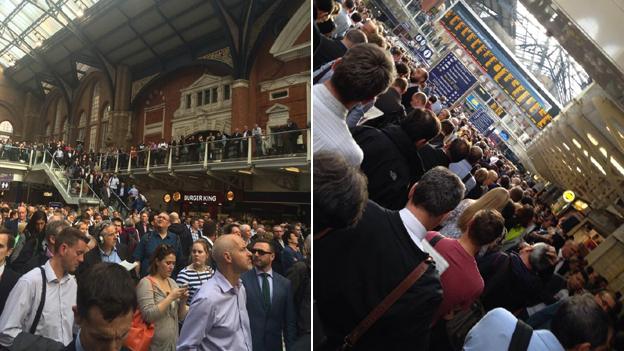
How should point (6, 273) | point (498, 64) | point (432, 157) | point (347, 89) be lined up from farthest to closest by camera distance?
point (498, 64) < point (432, 157) < point (347, 89) < point (6, 273)

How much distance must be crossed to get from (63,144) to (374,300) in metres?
0.68

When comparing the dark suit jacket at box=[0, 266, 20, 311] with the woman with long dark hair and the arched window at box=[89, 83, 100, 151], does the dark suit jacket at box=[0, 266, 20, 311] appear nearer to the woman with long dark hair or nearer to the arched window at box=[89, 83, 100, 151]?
the woman with long dark hair

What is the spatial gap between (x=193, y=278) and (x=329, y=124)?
40.7 inches

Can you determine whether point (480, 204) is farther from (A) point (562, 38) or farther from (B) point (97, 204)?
(A) point (562, 38)

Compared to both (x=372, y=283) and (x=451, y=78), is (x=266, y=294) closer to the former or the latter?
(x=372, y=283)

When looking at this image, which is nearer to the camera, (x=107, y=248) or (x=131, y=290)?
(x=131, y=290)

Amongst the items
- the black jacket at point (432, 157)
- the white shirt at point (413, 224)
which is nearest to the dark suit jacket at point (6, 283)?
the white shirt at point (413, 224)

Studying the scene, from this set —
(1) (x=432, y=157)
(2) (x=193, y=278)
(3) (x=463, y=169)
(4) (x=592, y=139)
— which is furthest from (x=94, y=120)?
(4) (x=592, y=139)

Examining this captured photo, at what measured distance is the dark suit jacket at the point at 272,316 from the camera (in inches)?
36.7

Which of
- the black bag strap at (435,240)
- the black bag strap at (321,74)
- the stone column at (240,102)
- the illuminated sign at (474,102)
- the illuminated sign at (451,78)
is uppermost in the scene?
the illuminated sign at (474,102)

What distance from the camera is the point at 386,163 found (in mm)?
1475

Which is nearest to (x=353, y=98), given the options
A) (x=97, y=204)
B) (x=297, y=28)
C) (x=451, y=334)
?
(x=297, y=28)

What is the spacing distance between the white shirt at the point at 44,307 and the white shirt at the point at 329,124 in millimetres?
539

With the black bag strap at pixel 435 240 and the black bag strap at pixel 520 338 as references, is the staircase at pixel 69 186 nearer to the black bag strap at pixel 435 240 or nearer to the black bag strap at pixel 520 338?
the black bag strap at pixel 435 240
